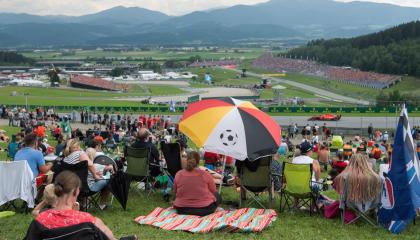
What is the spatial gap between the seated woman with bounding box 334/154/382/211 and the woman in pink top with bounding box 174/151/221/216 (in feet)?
6.60

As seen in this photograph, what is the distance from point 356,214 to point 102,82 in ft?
287

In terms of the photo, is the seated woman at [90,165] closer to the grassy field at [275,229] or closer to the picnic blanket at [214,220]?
the grassy field at [275,229]

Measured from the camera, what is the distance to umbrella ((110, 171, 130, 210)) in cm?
924

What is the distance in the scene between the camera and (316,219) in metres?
8.91

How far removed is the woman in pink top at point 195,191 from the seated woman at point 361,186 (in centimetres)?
201

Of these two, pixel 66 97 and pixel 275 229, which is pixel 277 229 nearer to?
pixel 275 229

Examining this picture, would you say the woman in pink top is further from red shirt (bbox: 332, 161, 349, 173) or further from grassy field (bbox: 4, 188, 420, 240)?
red shirt (bbox: 332, 161, 349, 173)

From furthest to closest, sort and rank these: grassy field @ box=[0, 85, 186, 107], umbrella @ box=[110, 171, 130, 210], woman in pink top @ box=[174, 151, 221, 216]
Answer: grassy field @ box=[0, 85, 186, 107] < umbrella @ box=[110, 171, 130, 210] < woman in pink top @ box=[174, 151, 221, 216]

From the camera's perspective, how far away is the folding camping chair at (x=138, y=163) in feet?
33.9

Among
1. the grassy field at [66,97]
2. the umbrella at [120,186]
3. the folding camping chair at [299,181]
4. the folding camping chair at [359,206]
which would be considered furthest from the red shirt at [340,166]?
the grassy field at [66,97]

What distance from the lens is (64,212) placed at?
505 centimetres

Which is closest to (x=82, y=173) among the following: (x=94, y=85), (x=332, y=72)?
(x=94, y=85)

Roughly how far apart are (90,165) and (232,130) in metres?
2.32

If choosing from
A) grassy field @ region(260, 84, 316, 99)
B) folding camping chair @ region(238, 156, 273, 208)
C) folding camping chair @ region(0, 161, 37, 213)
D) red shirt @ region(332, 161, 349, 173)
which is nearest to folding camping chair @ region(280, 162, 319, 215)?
folding camping chair @ region(238, 156, 273, 208)
